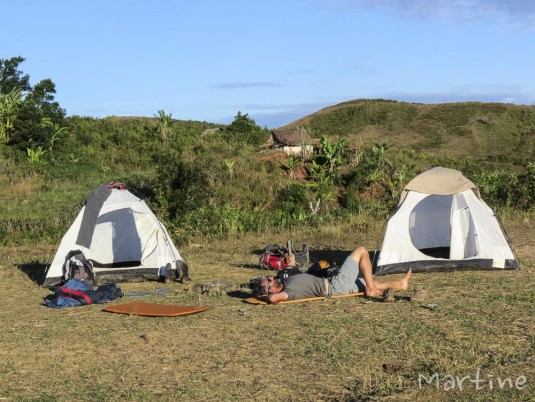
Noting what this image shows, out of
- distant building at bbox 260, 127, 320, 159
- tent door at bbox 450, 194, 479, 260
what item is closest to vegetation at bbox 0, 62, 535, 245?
distant building at bbox 260, 127, 320, 159

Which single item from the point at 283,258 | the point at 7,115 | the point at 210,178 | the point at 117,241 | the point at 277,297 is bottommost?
the point at 277,297

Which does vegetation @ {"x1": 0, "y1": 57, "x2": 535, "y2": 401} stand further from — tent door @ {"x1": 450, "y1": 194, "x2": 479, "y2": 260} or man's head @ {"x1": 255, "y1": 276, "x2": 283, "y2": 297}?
tent door @ {"x1": 450, "y1": 194, "x2": 479, "y2": 260}

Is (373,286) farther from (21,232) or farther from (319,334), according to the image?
(21,232)

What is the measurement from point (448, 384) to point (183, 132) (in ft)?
102

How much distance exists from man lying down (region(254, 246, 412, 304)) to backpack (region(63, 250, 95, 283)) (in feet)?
10.6

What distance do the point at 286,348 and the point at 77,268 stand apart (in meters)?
Answer: 5.29

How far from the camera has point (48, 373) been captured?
291 inches

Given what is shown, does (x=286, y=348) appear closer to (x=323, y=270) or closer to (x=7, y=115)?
(x=323, y=270)

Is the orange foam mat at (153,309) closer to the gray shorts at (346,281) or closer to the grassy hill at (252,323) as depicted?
the grassy hill at (252,323)

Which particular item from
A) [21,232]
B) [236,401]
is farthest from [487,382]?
[21,232]

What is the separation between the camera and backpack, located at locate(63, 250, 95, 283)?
1212 centimetres

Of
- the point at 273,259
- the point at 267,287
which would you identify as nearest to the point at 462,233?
the point at 273,259

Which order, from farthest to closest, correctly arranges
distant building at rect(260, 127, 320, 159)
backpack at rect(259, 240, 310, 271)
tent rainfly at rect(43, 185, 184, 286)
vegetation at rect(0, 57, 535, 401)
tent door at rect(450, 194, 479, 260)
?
1. distant building at rect(260, 127, 320, 159)
2. backpack at rect(259, 240, 310, 271)
3. tent door at rect(450, 194, 479, 260)
4. tent rainfly at rect(43, 185, 184, 286)
5. vegetation at rect(0, 57, 535, 401)

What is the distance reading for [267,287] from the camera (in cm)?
1032
